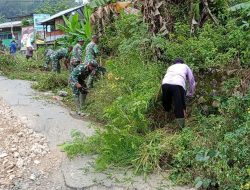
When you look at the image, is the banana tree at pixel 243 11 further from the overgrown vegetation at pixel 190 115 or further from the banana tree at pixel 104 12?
the banana tree at pixel 104 12

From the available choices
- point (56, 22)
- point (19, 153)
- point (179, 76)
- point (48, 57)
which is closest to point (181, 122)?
point (179, 76)

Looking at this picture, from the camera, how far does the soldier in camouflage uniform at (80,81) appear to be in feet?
29.9

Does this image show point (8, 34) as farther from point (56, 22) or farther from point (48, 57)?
point (48, 57)

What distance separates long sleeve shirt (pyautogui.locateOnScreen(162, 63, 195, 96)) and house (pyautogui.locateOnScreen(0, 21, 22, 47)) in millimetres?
33334

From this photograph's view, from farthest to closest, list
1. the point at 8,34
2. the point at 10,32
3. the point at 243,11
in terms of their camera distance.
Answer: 1. the point at 8,34
2. the point at 10,32
3. the point at 243,11

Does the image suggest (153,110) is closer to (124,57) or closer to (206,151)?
(206,151)

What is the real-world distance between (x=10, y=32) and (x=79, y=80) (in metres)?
34.8

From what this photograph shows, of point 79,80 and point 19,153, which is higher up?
point 79,80

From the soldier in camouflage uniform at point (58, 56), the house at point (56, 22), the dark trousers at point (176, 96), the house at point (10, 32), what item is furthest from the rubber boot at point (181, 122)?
the house at point (10, 32)

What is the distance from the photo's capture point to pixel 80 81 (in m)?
9.37

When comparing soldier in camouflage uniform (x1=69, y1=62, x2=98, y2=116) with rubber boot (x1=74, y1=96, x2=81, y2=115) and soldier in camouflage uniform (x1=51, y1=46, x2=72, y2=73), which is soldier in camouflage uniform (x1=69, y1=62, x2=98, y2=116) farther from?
soldier in camouflage uniform (x1=51, y1=46, x2=72, y2=73)

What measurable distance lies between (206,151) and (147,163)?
0.90m

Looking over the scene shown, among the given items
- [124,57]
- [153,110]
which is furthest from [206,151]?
[124,57]

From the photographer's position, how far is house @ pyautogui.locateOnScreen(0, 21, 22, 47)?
3906cm
